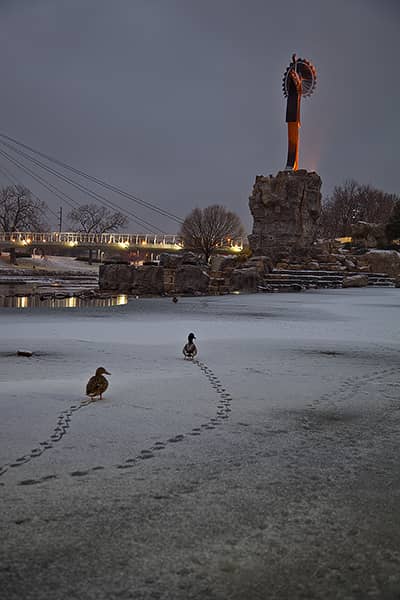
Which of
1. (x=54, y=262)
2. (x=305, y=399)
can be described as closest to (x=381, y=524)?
(x=305, y=399)

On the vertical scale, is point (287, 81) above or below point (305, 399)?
above

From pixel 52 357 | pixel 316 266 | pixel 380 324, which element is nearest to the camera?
pixel 52 357

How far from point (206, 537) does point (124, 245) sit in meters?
88.6

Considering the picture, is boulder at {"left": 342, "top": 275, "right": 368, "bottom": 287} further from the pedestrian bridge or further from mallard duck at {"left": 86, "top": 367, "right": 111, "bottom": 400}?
the pedestrian bridge

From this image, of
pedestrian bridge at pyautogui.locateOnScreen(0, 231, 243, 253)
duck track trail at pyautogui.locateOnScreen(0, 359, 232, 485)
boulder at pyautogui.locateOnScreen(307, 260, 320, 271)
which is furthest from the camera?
pedestrian bridge at pyautogui.locateOnScreen(0, 231, 243, 253)

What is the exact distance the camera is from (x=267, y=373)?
6844 millimetres

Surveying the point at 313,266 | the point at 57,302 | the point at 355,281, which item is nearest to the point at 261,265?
the point at 313,266

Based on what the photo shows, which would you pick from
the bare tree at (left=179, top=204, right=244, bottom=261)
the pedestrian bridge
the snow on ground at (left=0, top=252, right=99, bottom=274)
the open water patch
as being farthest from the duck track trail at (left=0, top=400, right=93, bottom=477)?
the pedestrian bridge

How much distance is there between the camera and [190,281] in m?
31.1

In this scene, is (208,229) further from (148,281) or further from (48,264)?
(148,281)

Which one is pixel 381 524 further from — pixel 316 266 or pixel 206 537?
pixel 316 266

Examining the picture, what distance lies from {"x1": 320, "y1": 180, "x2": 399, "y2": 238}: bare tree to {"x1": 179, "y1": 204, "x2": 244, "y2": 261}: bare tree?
16.0 metres

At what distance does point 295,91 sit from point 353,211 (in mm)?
35168

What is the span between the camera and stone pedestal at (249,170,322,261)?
46.8 m
